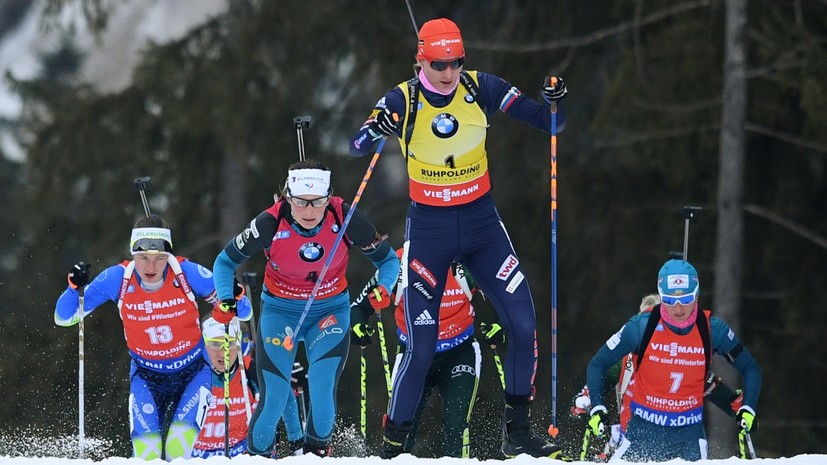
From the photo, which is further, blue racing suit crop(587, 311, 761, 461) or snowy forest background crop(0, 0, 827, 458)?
snowy forest background crop(0, 0, 827, 458)

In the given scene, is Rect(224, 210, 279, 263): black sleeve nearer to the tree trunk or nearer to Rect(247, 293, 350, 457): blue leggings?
Rect(247, 293, 350, 457): blue leggings

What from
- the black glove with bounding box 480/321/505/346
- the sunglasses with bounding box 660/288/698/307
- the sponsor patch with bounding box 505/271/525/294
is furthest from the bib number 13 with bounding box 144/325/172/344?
the sunglasses with bounding box 660/288/698/307

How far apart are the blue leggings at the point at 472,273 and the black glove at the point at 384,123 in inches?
19.3

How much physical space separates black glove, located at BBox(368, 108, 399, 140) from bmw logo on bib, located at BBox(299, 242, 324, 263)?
1115mm

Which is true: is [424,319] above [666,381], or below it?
above

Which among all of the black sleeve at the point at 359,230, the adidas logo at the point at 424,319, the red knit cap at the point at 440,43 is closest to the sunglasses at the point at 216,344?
the black sleeve at the point at 359,230

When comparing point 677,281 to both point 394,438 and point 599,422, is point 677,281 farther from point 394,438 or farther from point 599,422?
point 394,438

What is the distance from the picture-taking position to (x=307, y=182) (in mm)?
8594

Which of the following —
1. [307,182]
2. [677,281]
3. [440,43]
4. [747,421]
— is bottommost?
[747,421]

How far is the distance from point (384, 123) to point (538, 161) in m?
9.08

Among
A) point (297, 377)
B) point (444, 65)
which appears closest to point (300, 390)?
point (297, 377)

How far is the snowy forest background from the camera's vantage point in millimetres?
14953

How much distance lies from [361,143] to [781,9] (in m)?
8.00

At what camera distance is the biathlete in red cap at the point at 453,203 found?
7984 millimetres
